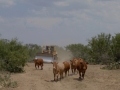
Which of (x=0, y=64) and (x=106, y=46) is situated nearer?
(x=0, y=64)

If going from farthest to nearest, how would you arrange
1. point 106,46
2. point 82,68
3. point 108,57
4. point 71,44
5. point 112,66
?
point 71,44, point 106,46, point 108,57, point 112,66, point 82,68

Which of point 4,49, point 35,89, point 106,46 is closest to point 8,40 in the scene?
point 4,49

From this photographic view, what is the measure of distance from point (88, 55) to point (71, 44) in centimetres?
4312

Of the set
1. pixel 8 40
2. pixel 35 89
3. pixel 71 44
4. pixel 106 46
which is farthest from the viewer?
pixel 71 44

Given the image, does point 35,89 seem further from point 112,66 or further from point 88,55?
point 88,55

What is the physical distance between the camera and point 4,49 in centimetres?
2652

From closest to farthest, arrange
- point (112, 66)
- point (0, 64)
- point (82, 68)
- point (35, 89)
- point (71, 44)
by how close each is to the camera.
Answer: point (35, 89) → point (82, 68) → point (0, 64) → point (112, 66) → point (71, 44)

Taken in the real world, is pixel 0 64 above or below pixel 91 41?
below

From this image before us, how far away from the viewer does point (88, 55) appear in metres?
45.9

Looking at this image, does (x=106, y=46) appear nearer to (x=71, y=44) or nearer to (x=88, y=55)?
(x=88, y=55)

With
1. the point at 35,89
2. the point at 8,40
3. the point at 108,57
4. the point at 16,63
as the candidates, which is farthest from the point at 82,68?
the point at 108,57

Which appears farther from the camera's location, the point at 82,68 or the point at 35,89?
the point at 82,68

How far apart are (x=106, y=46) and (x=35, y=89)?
1229 inches

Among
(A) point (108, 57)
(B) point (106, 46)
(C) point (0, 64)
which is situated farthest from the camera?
(B) point (106, 46)
